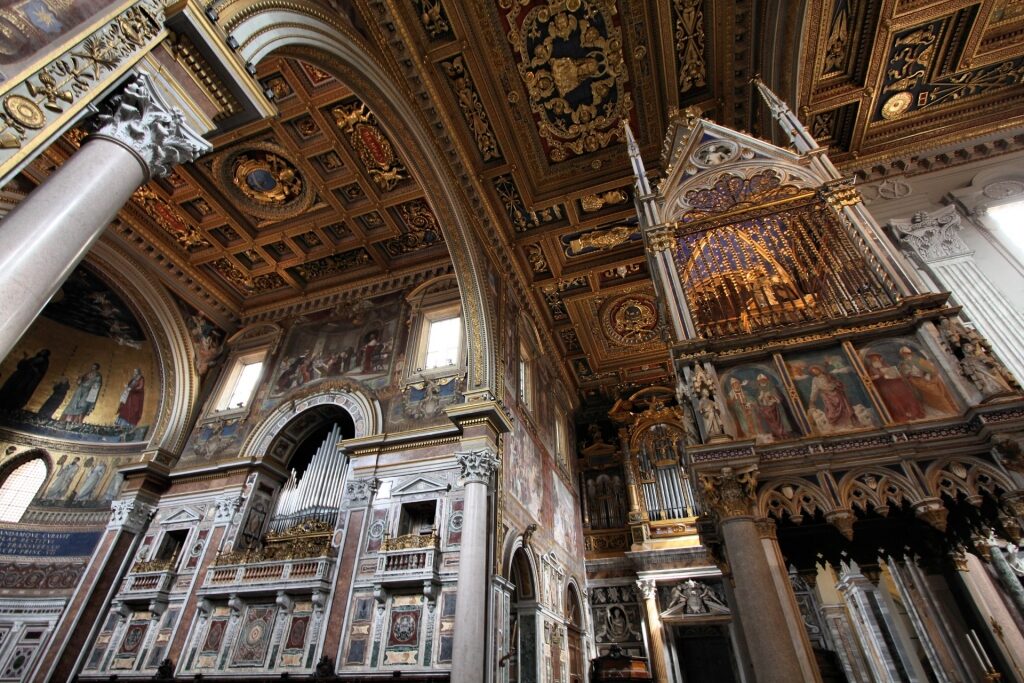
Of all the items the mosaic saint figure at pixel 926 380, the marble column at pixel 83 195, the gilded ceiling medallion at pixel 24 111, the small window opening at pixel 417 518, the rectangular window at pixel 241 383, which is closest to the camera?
the marble column at pixel 83 195

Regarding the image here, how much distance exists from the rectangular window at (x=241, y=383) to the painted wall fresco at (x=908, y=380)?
13500mm

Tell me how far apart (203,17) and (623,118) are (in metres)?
8.27

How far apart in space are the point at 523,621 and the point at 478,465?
3.57m

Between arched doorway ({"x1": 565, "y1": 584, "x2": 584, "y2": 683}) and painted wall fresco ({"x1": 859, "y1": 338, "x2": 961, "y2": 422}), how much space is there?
31.8 ft

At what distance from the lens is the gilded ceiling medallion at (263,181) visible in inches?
454

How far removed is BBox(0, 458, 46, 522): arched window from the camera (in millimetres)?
11781

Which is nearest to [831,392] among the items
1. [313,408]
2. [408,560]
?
[408,560]

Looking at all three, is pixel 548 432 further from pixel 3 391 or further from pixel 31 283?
pixel 3 391

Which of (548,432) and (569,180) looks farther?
(548,432)

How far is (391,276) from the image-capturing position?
542 inches

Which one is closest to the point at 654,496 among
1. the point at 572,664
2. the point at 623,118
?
the point at 572,664

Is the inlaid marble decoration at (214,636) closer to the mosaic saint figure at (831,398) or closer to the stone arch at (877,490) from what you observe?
the stone arch at (877,490)

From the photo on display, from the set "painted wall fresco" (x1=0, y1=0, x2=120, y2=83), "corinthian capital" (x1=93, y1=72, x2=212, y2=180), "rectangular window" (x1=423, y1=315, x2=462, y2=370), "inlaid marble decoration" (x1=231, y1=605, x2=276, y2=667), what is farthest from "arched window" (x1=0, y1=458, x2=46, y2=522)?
"painted wall fresco" (x1=0, y1=0, x2=120, y2=83)

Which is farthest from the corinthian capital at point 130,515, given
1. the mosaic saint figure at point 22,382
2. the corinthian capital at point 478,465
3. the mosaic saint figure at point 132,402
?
the corinthian capital at point 478,465
